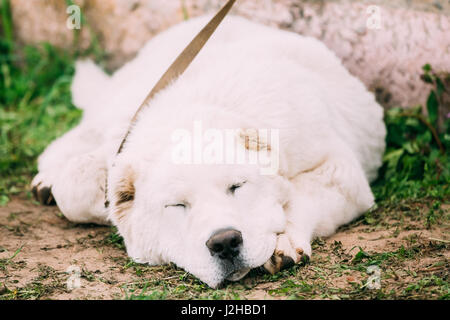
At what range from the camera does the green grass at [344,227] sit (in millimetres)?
2355

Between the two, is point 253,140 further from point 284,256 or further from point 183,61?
point 183,61

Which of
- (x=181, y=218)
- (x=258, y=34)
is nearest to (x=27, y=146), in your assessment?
(x=258, y=34)

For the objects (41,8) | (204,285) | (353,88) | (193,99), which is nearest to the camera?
(204,285)

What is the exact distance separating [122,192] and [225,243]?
Result: 0.81 m

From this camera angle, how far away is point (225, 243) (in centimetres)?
233

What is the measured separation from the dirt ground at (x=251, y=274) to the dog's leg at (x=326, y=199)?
94 millimetres

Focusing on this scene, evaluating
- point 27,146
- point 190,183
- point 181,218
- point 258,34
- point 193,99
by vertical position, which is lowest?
point 27,146

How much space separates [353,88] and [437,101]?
64cm

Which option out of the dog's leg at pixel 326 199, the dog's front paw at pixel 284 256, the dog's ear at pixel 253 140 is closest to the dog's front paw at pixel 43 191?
the dog's ear at pixel 253 140

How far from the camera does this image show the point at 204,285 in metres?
2.49

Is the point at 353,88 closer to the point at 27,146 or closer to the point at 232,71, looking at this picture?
the point at 232,71

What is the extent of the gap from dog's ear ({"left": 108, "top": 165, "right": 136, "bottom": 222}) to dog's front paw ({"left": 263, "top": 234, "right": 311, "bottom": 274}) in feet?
2.80

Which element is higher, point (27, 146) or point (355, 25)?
point (355, 25)

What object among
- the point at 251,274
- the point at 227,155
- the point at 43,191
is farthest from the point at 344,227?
the point at 43,191
